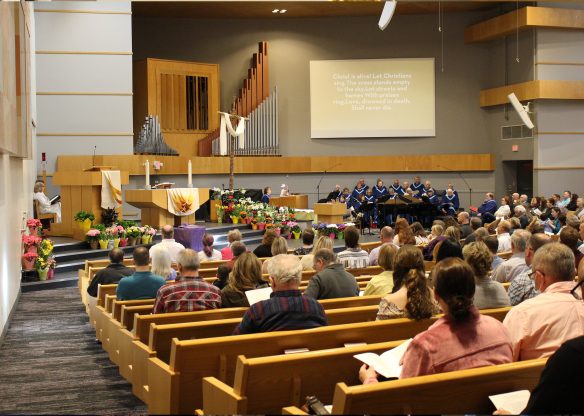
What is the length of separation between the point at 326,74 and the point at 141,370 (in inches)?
644

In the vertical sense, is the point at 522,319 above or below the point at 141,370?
above

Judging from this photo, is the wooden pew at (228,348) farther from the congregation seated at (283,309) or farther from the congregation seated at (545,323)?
the congregation seated at (545,323)

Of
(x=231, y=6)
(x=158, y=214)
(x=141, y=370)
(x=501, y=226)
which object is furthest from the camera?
(x=231, y=6)

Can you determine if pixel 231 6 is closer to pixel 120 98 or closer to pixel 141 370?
pixel 120 98

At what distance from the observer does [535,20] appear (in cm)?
1842

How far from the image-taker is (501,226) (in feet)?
29.3

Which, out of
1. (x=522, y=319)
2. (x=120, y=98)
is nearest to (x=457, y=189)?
(x=120, y=98)

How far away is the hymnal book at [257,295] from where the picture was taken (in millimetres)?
4586

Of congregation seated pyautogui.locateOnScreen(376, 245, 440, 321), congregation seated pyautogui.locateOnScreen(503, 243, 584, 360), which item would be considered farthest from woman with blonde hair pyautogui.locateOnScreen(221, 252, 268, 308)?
congregation seated pyautogui.locateOnScreen(503, 243, 584, 360)

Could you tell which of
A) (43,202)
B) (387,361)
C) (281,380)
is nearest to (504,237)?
(387,361)

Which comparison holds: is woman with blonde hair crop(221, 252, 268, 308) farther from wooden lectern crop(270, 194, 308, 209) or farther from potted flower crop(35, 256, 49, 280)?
wooden lectern crop(270, 194, 308, 209)

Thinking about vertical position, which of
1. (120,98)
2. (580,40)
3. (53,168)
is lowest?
(53,168)

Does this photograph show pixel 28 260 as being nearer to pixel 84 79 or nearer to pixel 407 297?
pixel 84 79

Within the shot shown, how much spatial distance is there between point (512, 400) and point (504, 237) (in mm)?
6375
